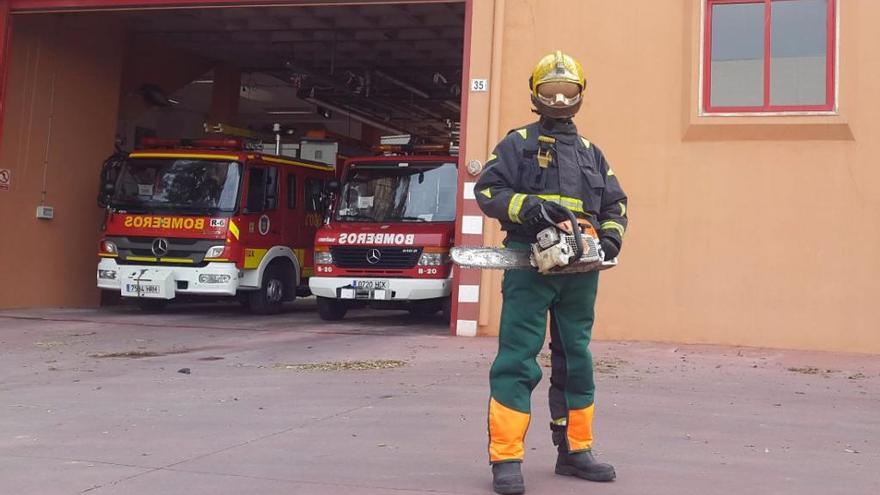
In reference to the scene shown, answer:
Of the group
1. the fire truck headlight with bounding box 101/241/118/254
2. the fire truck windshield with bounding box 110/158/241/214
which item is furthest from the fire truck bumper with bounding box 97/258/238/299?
the fire truck windshield with bounding box 110/158/241/214

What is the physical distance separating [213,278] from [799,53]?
8.22 m

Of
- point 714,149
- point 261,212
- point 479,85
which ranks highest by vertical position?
point 479,85

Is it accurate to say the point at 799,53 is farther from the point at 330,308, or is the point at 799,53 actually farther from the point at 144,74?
the point at 144,74

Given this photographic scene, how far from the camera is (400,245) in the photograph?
13078 millimetres

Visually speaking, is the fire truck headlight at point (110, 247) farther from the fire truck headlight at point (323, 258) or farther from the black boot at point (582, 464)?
the black boot at point (582, 464)

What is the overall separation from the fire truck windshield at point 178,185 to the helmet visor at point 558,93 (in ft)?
33.9

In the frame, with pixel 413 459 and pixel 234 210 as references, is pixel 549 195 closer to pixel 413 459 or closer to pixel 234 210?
pixel 413 459

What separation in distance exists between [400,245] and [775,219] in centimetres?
478

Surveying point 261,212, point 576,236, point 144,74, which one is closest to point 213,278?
point 261,212

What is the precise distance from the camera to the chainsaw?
167 inches

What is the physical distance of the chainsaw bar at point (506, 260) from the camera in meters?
4.38

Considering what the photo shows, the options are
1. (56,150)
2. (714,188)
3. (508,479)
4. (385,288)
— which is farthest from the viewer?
(56,150)

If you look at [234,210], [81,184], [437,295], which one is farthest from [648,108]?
[81,184]

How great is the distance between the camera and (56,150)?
1587 cm
